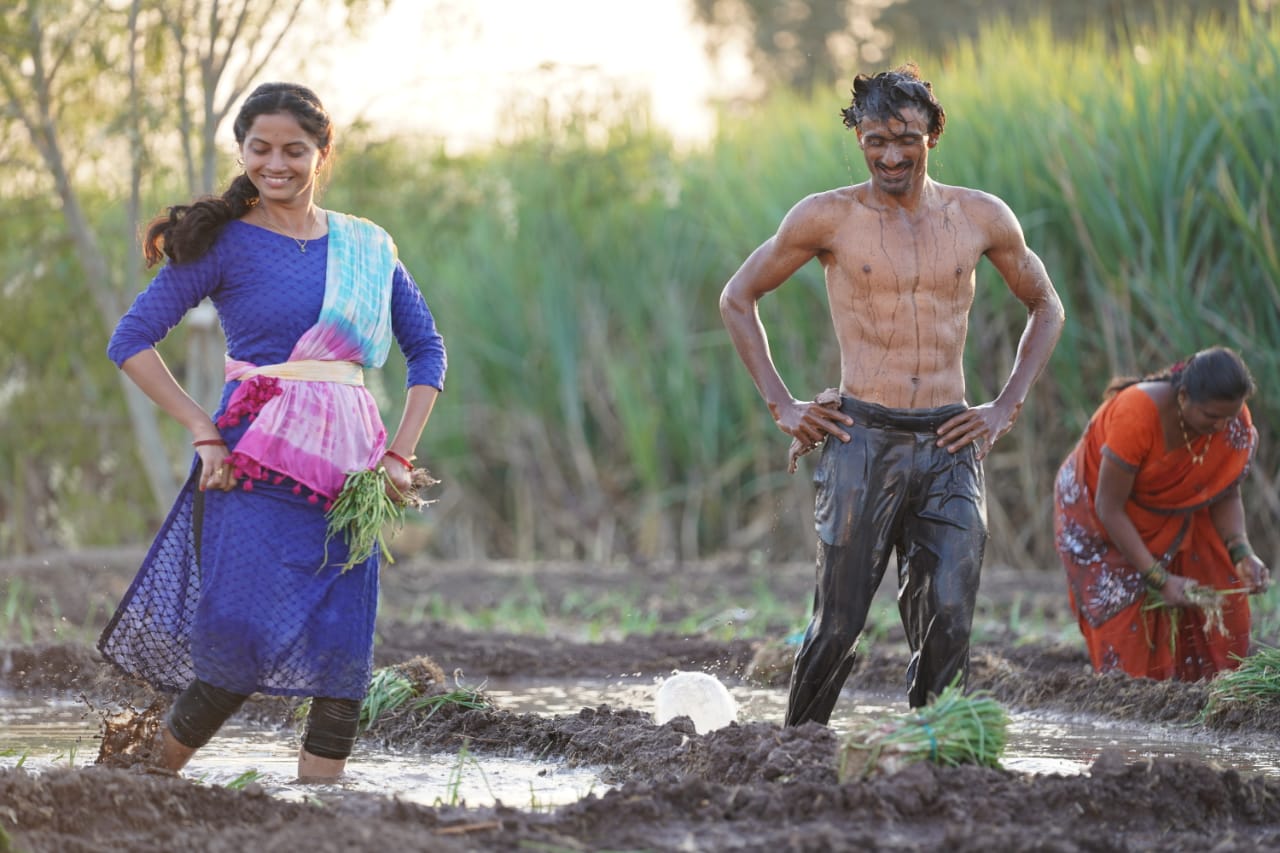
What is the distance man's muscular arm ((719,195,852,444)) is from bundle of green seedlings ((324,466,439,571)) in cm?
100

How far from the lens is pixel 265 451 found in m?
4.16

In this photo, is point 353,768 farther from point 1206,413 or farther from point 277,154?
point 1206,413

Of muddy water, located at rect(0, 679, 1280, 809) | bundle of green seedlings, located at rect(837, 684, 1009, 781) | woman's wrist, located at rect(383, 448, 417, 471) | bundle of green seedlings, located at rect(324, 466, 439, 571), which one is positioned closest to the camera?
bundle of green seedlings, located at rect(837, 684, 1009, 781)

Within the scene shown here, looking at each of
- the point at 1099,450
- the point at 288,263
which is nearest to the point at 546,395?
the point at 1099,450

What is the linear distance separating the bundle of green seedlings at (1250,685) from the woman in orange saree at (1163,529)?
267 mm

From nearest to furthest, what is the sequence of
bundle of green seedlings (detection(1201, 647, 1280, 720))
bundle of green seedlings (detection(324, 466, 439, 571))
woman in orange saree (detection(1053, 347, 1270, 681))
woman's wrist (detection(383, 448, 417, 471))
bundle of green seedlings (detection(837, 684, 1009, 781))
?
bundle of green seedlings (detection(837, 684, 1009, 781)) < bundle of green seedlings (detection(324, 466, 439, 571)) < woman's wrist (detection(383, 448, 417, 471)) < bundle of green seedlings (detection(1201, 647, 1280, 720)) < woman in orange saree (detection(1053, 347, 1270, 681))

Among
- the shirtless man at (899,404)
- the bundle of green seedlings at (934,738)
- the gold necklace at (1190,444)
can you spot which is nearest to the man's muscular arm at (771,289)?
the shirtless man at (899,404)

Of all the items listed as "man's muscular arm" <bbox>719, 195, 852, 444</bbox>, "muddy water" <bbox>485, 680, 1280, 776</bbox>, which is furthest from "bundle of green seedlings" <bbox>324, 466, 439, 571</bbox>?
"muddy water" <bbox>485, 680, 1280, 776</bbox>

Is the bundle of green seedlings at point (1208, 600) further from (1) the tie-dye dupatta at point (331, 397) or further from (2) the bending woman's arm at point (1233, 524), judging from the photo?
(1) the tie-dye dupatta at point (331, 397)

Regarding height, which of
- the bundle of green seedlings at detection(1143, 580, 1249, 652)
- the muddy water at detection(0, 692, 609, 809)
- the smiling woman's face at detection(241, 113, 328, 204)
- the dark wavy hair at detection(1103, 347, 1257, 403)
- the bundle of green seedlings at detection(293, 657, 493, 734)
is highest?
the smiling woman's face at detection(241, 113, 328, 204)

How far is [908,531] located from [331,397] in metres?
1.56

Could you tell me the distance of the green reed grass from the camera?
9.20 m

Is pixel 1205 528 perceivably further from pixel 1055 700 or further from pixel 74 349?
pixel 74 349

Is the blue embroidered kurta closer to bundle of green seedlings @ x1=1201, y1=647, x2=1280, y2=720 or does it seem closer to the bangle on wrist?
bundle of green seedlings @ x1=1201, y1=647, x2=1280, y2=720
